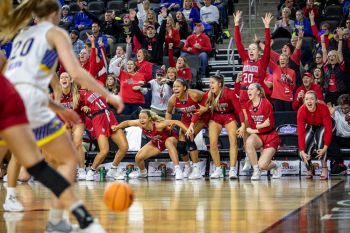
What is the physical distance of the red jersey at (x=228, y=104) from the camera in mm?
16422

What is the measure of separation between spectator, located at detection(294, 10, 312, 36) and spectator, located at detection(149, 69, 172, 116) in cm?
339

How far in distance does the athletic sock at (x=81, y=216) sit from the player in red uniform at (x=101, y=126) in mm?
10276

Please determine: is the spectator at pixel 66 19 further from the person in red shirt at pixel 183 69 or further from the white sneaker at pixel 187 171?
the white sneaker at pixel 187 171

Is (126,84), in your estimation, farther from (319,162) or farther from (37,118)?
(37,118)

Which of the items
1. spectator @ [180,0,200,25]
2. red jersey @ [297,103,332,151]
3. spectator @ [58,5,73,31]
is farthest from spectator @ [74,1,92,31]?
red jersey @ [297,103,332,151]

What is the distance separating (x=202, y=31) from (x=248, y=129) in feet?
15.5

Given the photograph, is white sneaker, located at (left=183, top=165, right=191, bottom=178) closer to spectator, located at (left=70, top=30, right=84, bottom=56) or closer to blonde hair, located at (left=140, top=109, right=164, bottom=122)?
blonde hair, located at (left=140, top=109, right=164, bottom=122)

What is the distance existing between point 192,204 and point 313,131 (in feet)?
18.7

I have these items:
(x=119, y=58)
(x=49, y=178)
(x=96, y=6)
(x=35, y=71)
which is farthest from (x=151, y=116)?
(x=49, y=178)

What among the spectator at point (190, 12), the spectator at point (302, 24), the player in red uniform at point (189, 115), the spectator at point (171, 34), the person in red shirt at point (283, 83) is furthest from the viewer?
the spectator at point (190, 12)

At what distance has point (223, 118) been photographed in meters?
16.7

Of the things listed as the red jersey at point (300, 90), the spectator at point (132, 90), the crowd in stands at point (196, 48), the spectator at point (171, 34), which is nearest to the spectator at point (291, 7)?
the crowd in stands at point (196, 48)

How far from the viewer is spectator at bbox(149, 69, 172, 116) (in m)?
18.5

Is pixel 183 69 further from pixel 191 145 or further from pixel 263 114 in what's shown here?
pixel 263 114
